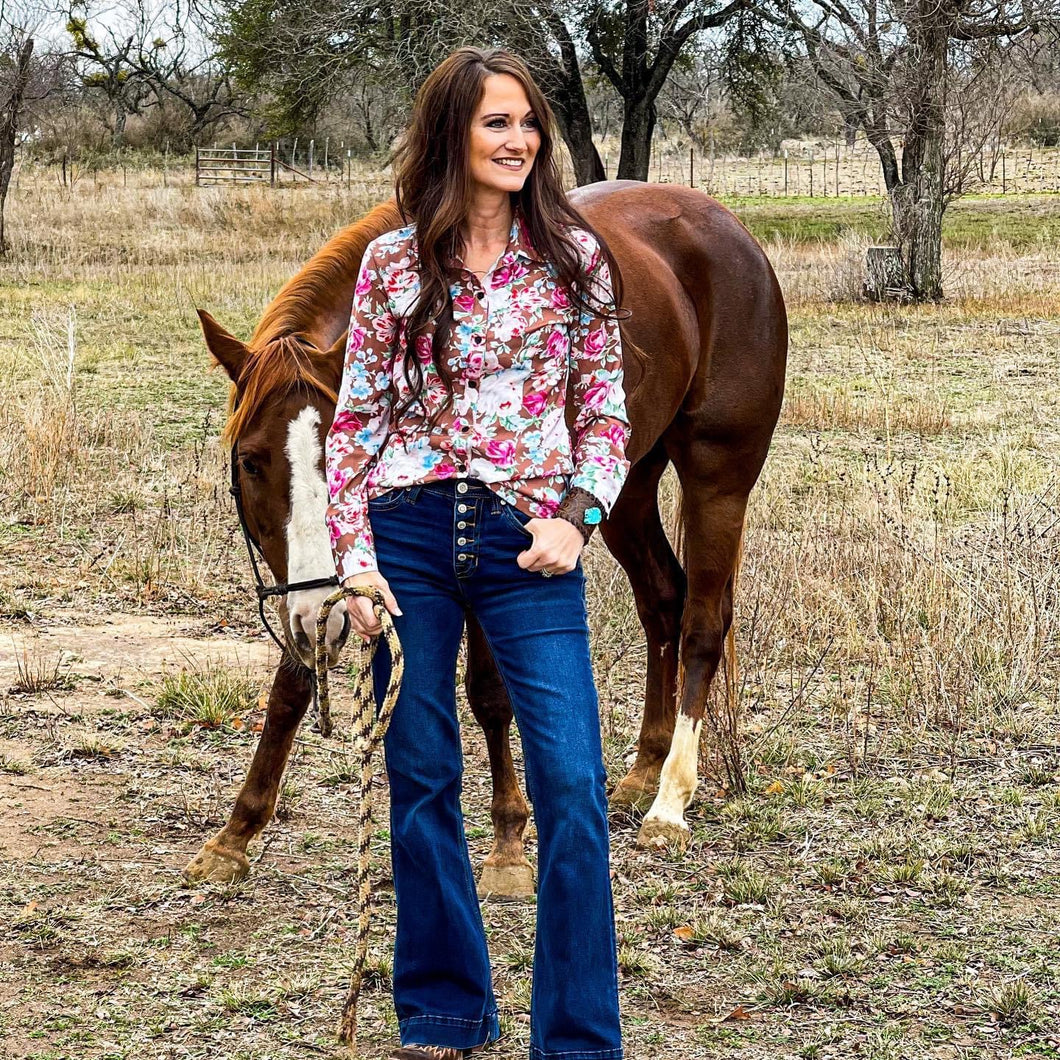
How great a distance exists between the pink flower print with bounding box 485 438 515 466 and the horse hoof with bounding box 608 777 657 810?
213 centimetres

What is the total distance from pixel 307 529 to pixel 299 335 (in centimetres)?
61

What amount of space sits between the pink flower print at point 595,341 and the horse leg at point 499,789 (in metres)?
1.24

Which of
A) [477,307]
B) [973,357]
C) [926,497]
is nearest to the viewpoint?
[477,307]

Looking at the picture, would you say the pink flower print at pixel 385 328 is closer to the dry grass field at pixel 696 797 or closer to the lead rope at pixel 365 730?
the lead rope at pixel 365 730

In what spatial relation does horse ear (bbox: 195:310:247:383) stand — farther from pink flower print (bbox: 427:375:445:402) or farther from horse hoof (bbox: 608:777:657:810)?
horse hoof (bbox: 608:777:657:810)

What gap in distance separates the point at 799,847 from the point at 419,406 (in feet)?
7.09

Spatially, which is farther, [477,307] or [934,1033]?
[934,1033]

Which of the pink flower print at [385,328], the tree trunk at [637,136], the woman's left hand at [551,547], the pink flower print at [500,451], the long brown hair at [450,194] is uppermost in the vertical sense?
the tree trunk at [637,136]

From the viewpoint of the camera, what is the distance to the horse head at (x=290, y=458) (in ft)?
10.2

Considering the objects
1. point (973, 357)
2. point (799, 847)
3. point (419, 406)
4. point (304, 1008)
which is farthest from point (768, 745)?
point (973, 357)

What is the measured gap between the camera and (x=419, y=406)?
8.20 feet

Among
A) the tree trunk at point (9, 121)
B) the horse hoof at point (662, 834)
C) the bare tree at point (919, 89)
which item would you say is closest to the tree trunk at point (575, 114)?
the bare tree at point (919, 89)

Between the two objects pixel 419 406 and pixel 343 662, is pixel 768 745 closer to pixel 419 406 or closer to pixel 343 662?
pixel 343 662

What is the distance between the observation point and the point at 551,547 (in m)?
2.40
